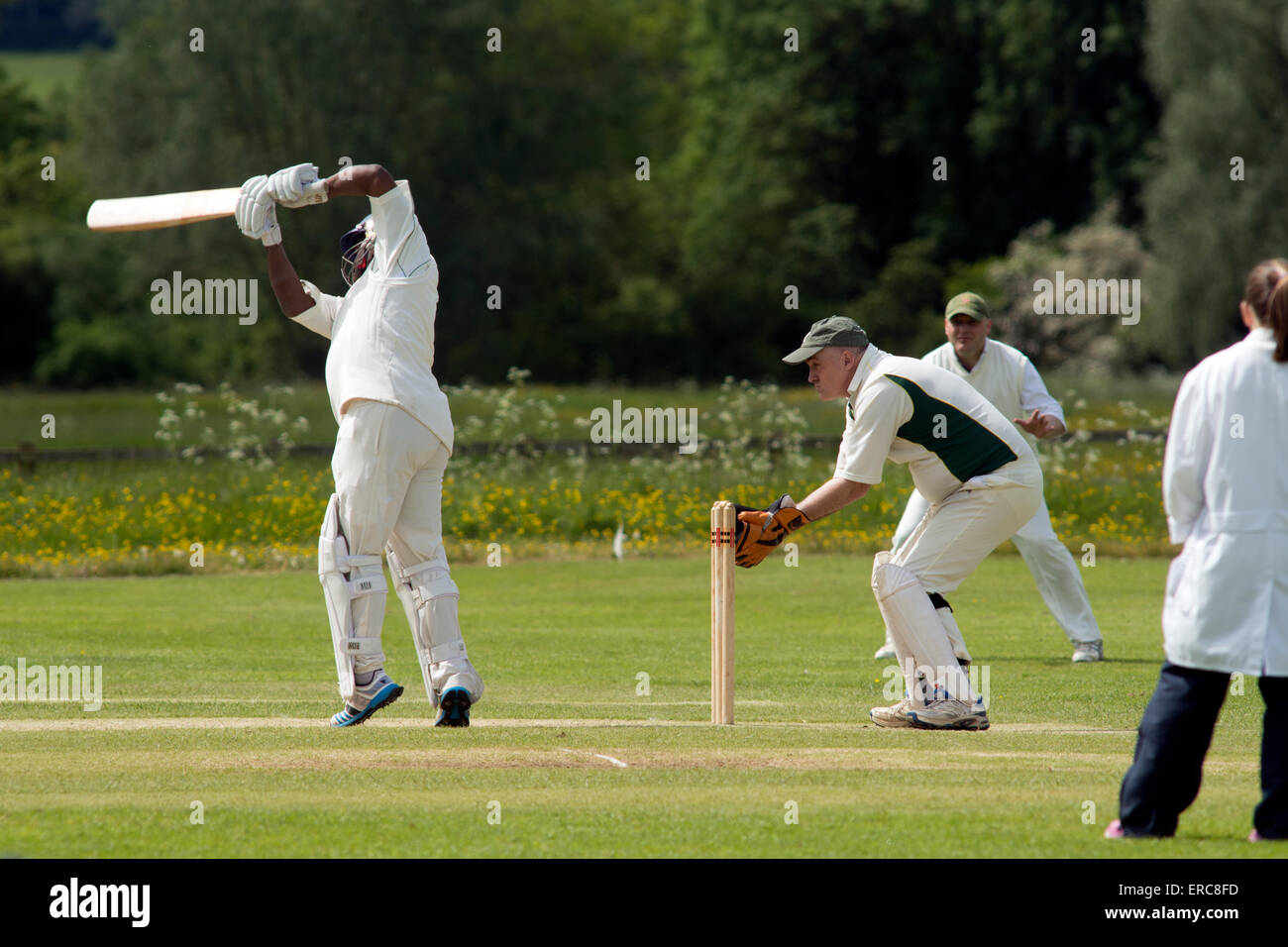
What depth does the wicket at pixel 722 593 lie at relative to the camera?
8.25 metres

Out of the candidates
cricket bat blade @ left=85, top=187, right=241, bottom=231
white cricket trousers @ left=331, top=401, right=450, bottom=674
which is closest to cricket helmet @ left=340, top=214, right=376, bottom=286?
cricket bat blade @ left=85, top=187, right=241, bottom=231

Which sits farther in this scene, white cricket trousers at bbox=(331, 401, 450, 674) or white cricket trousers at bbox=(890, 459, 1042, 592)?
white cricket trousers at bbox=(890, 459, 1042, 592)

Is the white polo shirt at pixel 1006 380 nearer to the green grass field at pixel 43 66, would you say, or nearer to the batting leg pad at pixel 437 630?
the batting leg pad at pixel 437 630

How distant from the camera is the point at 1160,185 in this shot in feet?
156

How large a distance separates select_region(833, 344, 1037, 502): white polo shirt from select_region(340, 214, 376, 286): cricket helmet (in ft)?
7.73

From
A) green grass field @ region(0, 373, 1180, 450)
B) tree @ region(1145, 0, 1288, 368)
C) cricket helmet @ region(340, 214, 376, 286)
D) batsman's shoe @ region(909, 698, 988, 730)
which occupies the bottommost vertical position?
batsman's shoe @ region(909, 698, 988, 730)

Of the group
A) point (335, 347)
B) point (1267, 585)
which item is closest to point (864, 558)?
point (335, 347)

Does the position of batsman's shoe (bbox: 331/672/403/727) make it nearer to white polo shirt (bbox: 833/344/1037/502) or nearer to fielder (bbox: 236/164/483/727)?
fielder (bbox: 236/164/483/727)

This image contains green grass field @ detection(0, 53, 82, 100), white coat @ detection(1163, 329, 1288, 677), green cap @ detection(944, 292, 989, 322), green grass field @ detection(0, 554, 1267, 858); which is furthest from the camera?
green grass field @ detection(0, 53, 82, 100)

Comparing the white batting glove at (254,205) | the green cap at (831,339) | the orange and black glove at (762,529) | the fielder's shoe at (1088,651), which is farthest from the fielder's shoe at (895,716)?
the white batting glove at (254,205)

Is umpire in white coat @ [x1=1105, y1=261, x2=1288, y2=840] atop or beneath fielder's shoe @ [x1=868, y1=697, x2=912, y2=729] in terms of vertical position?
atop

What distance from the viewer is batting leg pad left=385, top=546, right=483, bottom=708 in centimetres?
820

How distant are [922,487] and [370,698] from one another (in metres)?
2.87

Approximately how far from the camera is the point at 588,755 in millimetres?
7457
